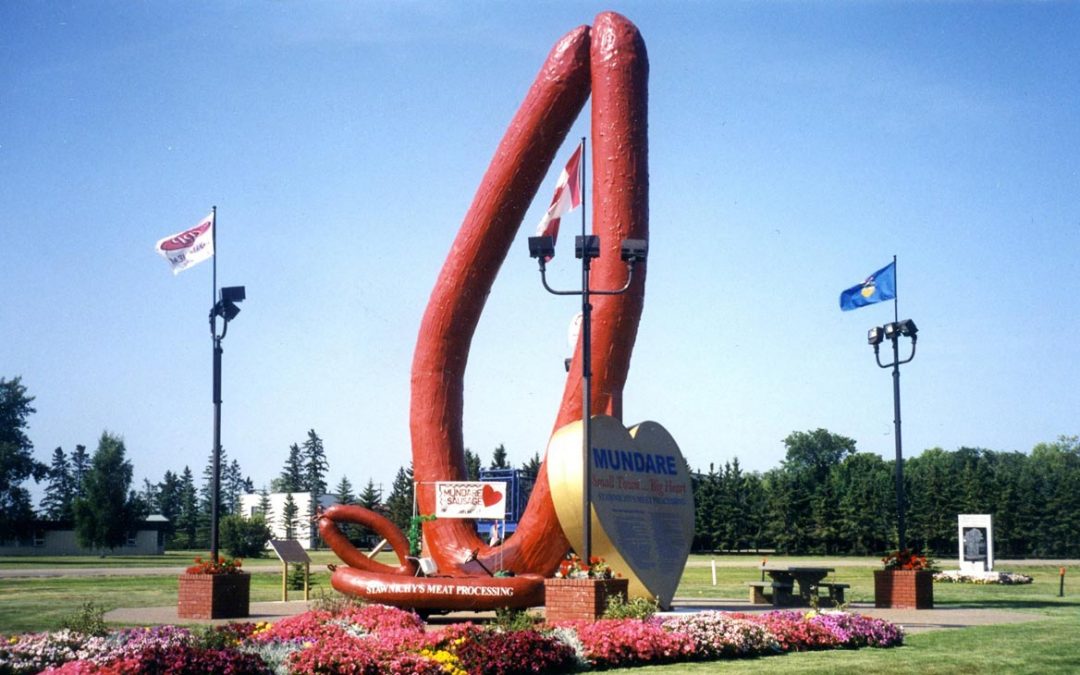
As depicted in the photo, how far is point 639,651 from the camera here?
14.6 m

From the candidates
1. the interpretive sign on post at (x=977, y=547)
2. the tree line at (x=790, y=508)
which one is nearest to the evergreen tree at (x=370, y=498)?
the tree line at (x=790, y=508)

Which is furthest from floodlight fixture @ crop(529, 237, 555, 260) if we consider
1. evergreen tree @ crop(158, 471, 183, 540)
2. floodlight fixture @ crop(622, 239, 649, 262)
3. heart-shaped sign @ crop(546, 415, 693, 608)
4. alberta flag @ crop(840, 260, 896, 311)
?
evergreen tree @ crop(158, 471, 183, 540)

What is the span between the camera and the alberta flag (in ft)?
93.5

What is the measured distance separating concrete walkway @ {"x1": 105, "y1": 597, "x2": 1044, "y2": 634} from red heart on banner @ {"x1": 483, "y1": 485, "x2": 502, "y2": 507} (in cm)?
207

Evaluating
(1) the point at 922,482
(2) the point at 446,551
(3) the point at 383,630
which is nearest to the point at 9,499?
(1) the point at 922,482

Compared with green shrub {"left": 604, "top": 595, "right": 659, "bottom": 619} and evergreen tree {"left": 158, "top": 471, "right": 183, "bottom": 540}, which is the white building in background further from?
green shrub {"left": 604, "top": 595, "right": 659, "bottom": 619}

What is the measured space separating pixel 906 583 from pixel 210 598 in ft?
46.7

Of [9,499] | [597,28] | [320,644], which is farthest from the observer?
[9,499]

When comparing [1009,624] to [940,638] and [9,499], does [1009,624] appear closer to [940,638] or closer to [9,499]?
[940,638]

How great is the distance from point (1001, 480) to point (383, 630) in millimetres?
69750

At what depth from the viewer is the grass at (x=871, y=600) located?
46.8ft

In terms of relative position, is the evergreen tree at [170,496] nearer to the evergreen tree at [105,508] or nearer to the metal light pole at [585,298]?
the evergreen tree at [105,508]

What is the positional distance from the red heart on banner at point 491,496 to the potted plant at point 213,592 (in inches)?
192

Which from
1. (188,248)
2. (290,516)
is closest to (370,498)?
(290,516)
